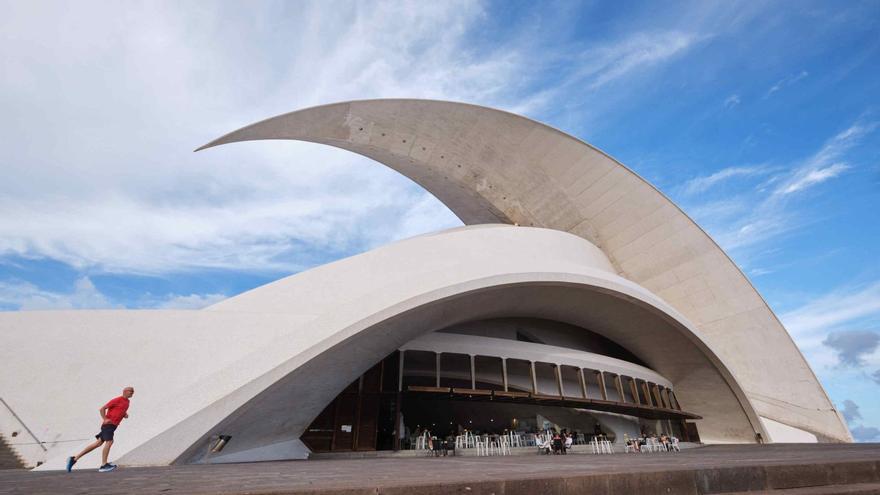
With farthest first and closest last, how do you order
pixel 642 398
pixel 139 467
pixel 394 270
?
pixel 642 398 → pixel 394 270 → pixel 139 467

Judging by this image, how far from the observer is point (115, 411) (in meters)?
4.59

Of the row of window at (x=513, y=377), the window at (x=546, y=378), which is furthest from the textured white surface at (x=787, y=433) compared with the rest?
the window at (x=546, y=378)

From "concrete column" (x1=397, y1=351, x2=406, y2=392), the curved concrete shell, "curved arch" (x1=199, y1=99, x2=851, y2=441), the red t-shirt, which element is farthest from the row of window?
the red t-shirt

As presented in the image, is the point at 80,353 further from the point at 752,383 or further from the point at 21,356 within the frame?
the point at 752,383

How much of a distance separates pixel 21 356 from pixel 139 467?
4052 millimetres

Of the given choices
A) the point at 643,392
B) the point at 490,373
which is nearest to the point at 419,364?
the point at 490,373

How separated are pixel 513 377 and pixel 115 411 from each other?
10.5 m

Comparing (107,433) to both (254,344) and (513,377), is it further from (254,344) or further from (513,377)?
(513,377)

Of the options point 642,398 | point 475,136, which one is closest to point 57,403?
point 475,136

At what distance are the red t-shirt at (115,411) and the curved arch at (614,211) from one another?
40.0ft

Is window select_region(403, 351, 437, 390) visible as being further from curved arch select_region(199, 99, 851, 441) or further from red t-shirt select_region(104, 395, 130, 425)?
curved arch select_region(199, 99, 851, 441)

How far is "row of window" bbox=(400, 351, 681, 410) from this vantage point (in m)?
11.8

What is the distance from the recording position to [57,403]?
6234mm

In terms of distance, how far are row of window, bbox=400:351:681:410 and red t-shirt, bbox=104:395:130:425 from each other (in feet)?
22.1
